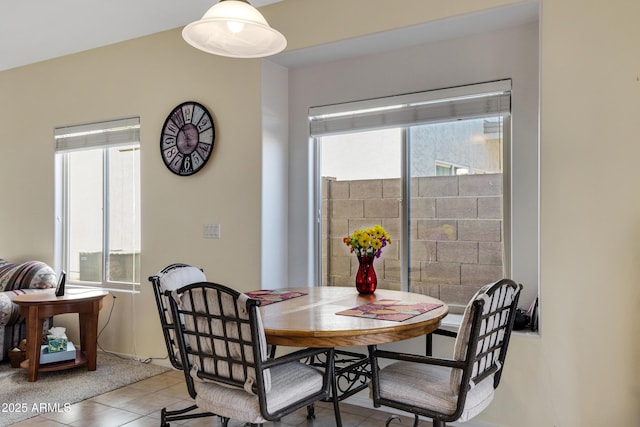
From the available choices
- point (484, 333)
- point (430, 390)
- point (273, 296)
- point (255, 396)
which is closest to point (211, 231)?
point (273, 296)

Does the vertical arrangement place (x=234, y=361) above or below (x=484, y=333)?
below

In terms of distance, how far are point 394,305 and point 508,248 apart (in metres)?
0.94

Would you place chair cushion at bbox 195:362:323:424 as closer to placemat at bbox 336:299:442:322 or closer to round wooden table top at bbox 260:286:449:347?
round wooden table top at bbox 260:286:449:347

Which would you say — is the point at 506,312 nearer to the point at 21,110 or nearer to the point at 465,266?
the point at 465,266

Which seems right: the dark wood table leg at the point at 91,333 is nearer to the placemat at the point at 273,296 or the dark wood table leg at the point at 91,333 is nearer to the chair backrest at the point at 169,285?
the chair backrest at the point at 169,285

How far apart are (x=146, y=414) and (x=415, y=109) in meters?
2.50

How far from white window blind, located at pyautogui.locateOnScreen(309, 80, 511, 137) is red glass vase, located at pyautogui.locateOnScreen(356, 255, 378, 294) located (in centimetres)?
98

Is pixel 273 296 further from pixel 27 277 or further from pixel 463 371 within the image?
pixel 27 277

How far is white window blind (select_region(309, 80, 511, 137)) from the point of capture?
9.64 feet

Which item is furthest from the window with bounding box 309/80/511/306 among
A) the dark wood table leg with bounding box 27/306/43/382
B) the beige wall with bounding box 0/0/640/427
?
the dark wood table leg with bounding box 27/306/43/382

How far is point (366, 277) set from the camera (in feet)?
9.30

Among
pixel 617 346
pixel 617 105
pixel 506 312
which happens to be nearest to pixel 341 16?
pixel 617 105

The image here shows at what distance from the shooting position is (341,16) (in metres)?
3.12

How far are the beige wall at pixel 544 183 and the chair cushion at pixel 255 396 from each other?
3.93 feet
